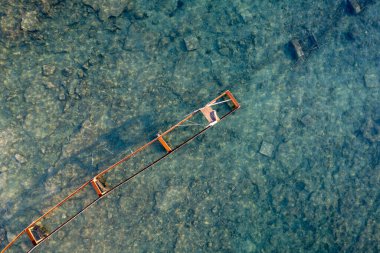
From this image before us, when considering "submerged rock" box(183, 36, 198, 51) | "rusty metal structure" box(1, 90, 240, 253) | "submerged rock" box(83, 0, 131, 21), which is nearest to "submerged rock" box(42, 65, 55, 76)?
"submerged rock" box(83, 0, 131, 21)

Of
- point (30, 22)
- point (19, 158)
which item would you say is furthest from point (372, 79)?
point (19, 158)

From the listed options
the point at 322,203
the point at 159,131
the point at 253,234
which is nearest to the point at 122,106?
the point at 159,131

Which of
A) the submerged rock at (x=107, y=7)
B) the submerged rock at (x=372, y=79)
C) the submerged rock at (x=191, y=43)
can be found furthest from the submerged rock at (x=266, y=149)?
the submerged rock at (x=107, y=7)

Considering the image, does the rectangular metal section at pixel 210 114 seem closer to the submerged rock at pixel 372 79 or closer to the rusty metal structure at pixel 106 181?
the rusty metal structure at pixel 106 181

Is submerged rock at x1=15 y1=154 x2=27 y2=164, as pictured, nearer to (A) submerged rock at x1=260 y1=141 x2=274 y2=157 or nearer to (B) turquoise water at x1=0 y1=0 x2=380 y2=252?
(B) turquoise water at x1=0 y1=0 x2=380 y2=252

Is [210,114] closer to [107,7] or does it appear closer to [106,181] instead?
[106,181]

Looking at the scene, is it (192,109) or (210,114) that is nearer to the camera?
(210,114)
